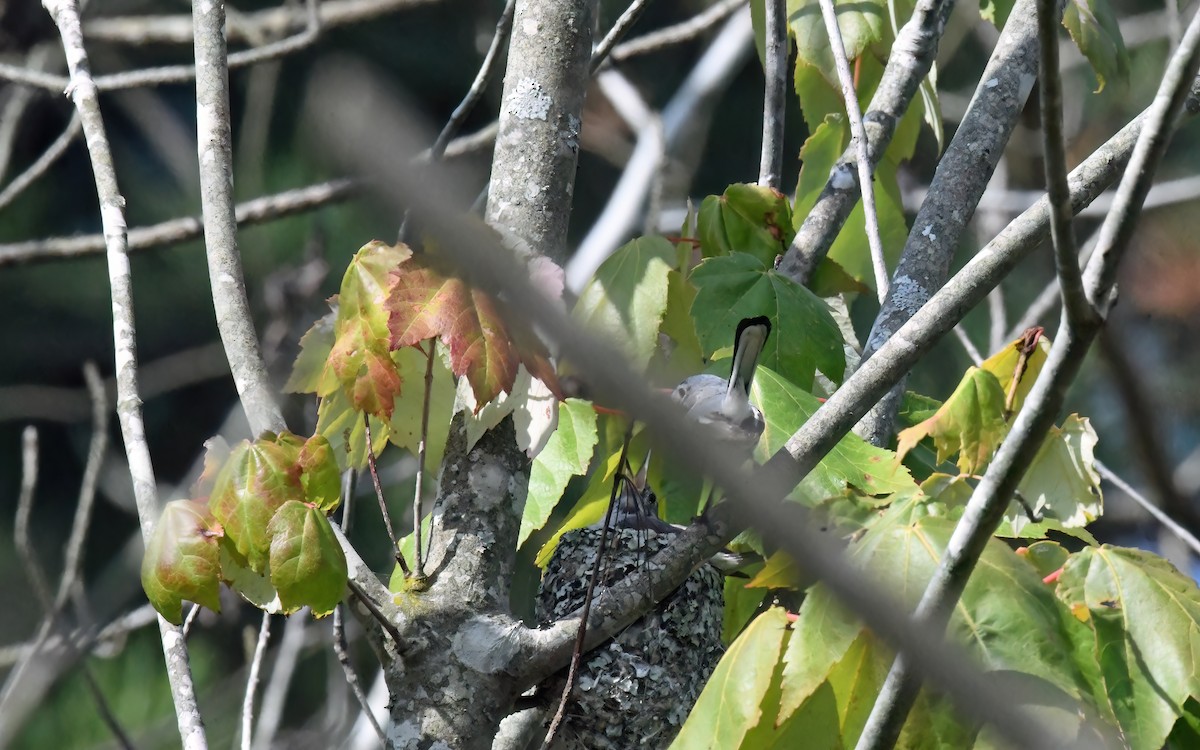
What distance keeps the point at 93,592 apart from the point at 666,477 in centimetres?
288

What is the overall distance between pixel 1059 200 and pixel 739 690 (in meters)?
0.60

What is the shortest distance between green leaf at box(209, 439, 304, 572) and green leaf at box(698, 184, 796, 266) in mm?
855

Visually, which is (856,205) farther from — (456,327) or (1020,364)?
(456,327)

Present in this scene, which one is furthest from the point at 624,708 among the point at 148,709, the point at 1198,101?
the point at 148,709

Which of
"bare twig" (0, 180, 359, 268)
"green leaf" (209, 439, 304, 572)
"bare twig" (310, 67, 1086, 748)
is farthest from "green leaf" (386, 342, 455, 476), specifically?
"bare twig" (0, 180, 359, 268)

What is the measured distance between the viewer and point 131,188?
4152mm

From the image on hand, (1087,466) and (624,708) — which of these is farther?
(624,708)

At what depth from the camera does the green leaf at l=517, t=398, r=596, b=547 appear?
164 cm

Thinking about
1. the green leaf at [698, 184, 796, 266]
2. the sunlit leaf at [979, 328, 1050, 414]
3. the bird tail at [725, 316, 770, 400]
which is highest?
the green leaf at [698, 184, 796, 266]

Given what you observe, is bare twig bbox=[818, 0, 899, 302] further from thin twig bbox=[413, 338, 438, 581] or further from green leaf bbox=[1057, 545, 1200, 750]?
thin twig bbox=[413, 338, 438, 581]

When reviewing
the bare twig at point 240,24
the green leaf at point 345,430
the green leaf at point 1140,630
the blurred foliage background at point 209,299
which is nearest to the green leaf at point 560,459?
the green leaf at point 345,430

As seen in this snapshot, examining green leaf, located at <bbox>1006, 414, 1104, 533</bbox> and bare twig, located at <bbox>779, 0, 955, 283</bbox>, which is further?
bare twig, located at <bbox>779, 0, 955, 283</bbox>

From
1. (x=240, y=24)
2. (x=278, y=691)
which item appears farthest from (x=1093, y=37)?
(x=240, y=24)

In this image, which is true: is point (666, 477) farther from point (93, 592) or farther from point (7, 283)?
point (7, 283)
